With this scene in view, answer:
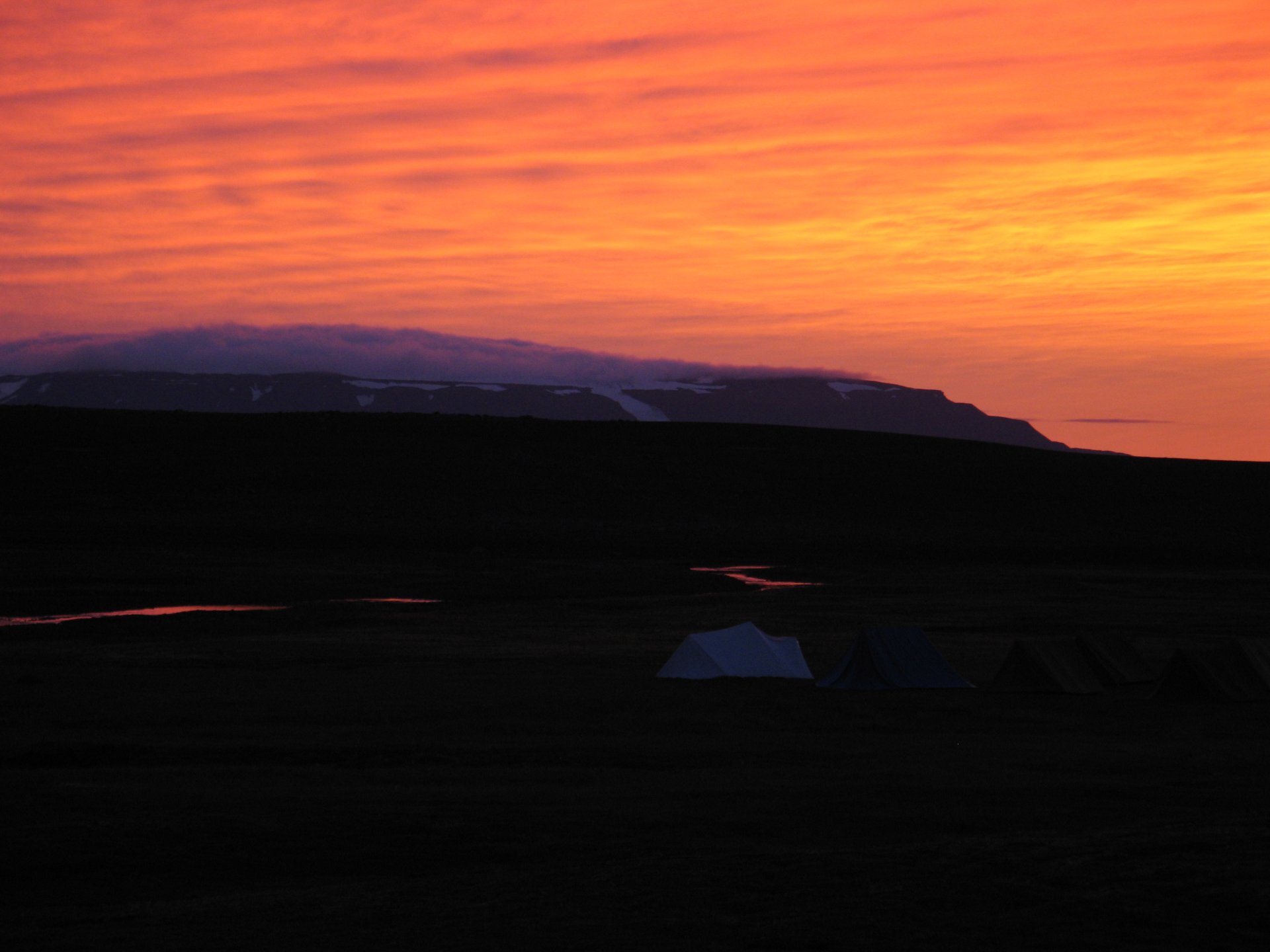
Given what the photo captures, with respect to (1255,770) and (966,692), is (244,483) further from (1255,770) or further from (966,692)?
(1255,770)

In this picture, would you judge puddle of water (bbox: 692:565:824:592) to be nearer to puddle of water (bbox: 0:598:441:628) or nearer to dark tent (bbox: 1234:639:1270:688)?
puddle of water (bbox: 0:598:441:628)

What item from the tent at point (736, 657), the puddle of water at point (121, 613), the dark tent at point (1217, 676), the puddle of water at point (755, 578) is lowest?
the puddle of water at point (121, 613)

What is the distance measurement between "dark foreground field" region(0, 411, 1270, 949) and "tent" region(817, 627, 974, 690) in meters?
0.52

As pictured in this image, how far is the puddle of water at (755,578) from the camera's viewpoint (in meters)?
48.9

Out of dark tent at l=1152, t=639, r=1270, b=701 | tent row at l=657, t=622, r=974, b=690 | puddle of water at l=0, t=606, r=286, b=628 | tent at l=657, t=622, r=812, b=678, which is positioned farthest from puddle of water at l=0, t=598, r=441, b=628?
dark tent at l=1152, t=639, r=1270, b=701

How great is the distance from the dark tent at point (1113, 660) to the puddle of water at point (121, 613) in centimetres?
2297

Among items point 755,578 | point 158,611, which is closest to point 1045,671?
point 158,611

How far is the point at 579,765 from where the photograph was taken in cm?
1800

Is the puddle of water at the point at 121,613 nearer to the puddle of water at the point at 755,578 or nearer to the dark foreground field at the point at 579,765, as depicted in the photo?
the dark foreground field at the point at 579,765

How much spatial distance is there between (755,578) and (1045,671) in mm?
27210

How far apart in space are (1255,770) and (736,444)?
74516 millimetres

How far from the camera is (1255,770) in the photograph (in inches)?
691

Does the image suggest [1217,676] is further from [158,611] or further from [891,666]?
[158,611]

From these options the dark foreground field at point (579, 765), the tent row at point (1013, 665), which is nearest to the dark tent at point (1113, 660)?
the tent row at point (1013, 665)
